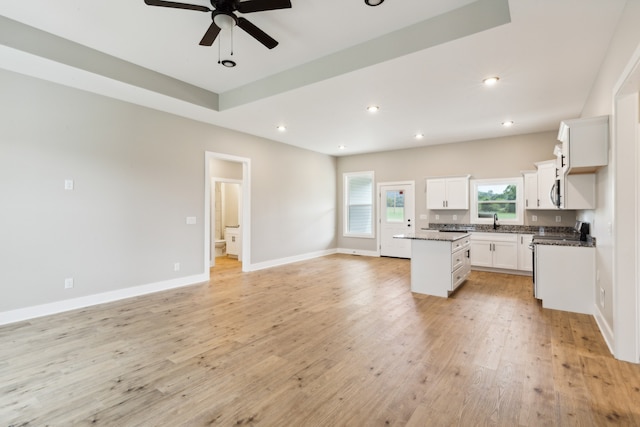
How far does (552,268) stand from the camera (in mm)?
3934

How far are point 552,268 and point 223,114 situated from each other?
17.9ft

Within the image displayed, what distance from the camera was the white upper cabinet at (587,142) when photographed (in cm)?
304

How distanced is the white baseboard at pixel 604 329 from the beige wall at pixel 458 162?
2986mm

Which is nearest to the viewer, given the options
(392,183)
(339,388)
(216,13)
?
(339,388)

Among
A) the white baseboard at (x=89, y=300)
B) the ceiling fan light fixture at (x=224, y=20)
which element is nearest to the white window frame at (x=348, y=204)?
the white baseboard at (x=89, y=300)

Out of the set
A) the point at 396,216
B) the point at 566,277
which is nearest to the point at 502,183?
the point at 396,216

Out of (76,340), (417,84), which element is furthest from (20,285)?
(417,84)

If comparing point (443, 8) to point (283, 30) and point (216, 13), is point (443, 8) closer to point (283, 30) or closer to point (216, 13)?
point (283, 30)

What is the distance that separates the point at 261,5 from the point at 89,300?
431cm

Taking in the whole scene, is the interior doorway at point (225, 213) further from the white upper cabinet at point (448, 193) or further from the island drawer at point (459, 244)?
the island drawer at point (459, 244)

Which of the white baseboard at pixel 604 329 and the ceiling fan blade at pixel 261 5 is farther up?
the ceiling fan blade at pixel 261 5

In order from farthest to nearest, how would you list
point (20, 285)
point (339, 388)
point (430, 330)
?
point (20, 285)
point (430, 330)
point (339, 388)

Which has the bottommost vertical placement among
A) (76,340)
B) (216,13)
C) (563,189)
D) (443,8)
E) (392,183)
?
(76,340)

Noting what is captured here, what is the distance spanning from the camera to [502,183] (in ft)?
21.5
